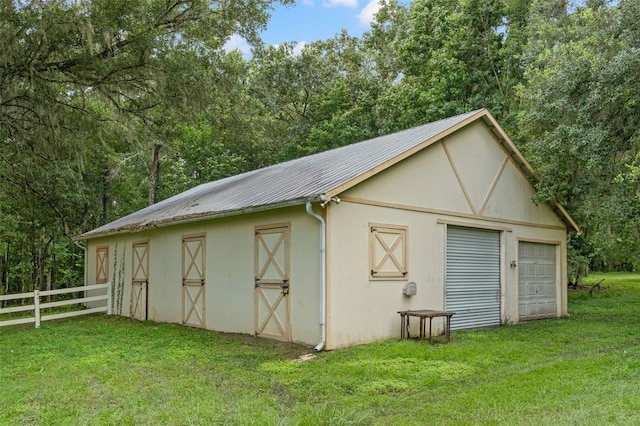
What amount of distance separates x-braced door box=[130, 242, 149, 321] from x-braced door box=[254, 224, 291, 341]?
4966 mm

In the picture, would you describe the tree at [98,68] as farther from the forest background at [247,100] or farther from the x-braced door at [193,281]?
the x-braced door at [193,281]

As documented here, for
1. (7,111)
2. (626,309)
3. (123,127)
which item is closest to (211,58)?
(123,127)

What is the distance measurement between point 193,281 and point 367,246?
453cm

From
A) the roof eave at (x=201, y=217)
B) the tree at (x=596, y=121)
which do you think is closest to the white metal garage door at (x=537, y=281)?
the tree at (x=596, y=121)

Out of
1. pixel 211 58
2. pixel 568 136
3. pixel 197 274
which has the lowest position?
pixel 197 274

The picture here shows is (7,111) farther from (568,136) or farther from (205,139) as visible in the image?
(205,139)

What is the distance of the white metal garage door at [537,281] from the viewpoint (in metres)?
12.2

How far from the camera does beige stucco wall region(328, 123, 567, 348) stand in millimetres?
8508

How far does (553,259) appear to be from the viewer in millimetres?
13227

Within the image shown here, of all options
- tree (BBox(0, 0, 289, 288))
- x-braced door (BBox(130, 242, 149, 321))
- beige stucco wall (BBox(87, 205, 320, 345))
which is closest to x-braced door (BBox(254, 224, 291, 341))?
beige stucco wall (BBox(87, 205, 320, 345))

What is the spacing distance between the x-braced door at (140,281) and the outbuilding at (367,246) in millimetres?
51

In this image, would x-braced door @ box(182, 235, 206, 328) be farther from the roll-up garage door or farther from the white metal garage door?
the white metal garage door

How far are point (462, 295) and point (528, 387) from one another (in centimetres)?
504

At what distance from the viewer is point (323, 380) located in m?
6.33
